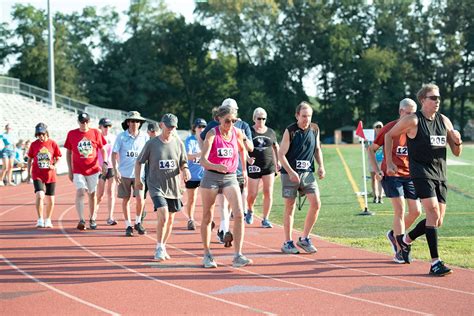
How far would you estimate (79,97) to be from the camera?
7194cm

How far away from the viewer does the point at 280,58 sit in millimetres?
80625

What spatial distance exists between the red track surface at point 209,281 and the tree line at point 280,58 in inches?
2545

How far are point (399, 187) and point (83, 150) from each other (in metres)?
6.13

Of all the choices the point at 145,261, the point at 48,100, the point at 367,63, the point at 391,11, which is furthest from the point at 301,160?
the point at 391,11

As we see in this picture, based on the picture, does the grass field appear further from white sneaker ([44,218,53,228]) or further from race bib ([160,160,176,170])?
white sneaker ([44,218,53,228])

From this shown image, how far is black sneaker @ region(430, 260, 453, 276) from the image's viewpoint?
859 cm

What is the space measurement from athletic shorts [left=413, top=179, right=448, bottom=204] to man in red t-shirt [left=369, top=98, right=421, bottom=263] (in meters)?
0.69

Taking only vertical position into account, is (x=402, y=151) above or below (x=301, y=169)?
above

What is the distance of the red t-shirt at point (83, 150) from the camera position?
13.3 metres

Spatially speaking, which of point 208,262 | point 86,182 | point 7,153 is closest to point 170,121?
point 208,262

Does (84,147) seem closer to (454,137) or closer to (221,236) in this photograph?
(221,236)

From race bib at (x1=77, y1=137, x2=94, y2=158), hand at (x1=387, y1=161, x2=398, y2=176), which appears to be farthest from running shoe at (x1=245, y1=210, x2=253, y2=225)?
hand at (x1=387, y1=161, x2=398, y2=176)

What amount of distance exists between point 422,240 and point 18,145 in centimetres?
2071

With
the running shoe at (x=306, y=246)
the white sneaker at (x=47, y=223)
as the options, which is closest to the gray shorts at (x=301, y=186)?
the running shoe at (x=306, y=246)
